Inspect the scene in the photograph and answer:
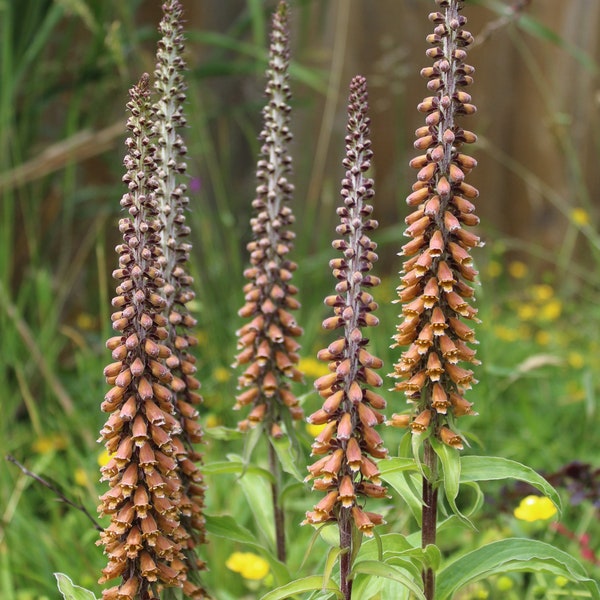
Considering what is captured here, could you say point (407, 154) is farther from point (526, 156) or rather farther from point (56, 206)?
point (56, 206)

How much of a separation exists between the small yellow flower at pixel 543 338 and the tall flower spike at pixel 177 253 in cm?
451

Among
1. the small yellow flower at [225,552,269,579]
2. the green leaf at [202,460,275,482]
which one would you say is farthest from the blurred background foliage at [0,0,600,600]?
the small yellow flower at [225,552,269,579]

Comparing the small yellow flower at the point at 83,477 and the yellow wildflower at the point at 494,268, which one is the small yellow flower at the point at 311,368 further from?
the yellow wildflower at the point at 494,268

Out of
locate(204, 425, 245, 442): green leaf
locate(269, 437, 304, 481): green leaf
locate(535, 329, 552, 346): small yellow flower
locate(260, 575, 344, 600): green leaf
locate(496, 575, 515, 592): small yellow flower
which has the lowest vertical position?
locate(496, 575, 515, 592): small yellow flower

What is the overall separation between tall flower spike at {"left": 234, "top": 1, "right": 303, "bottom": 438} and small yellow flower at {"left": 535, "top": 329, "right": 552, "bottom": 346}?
13.3 ft

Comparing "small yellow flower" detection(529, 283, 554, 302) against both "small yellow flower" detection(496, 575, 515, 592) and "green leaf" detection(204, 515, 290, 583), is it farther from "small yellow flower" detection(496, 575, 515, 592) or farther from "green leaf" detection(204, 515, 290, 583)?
"green leaf" detection(204, 515, 290, 583)

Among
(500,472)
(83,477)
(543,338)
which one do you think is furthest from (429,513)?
(543,338)

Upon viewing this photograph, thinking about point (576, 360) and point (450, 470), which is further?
point (576, 360)

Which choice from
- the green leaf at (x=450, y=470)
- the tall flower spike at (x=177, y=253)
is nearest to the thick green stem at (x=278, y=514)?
the tall flower spike at (x=177, y=253)

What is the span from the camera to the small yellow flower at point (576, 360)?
6.38 m

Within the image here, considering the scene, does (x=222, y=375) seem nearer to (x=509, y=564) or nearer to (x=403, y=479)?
(x=403, y=479)

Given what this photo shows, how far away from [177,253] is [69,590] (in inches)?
43.9

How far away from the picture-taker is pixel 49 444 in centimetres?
520

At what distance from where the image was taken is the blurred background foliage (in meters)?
4.86
